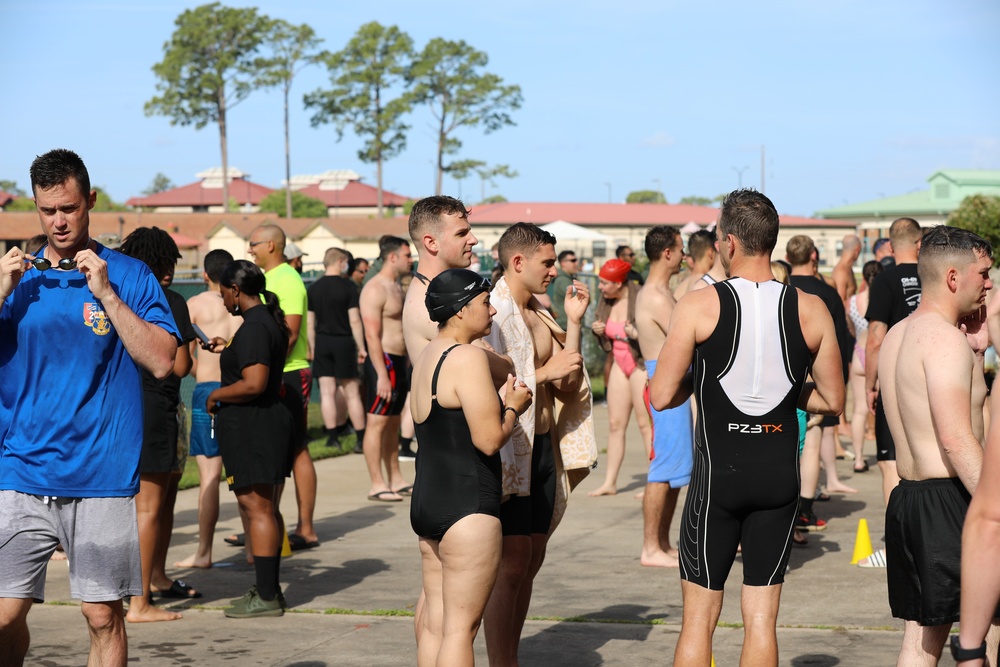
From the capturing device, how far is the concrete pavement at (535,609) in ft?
19.6

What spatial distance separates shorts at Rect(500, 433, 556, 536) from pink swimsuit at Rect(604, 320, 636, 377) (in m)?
4.97

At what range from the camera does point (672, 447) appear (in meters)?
7.81

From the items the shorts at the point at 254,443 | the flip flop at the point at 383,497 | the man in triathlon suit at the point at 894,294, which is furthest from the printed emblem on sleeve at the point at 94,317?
the flip flop at the point at 383,497

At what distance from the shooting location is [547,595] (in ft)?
23.5

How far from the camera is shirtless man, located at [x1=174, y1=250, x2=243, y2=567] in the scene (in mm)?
7836

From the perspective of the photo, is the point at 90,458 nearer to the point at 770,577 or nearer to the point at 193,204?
the point at 770,577

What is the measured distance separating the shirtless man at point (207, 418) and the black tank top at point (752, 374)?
14.0ft

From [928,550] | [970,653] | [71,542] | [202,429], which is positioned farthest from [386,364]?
[970,653]

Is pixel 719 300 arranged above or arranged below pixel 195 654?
above

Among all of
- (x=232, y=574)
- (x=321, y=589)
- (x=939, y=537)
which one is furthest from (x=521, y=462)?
(x=232, y=574)

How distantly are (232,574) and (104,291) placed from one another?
13.7 feet

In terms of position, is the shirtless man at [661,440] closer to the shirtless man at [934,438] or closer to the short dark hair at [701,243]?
the short dark hair at [701,243]

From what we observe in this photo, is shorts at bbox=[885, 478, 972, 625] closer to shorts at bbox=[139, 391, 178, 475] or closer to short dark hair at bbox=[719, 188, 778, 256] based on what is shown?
short dark hair at bbox=[719, 188, 778, 256]

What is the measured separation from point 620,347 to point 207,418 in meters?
4.08
